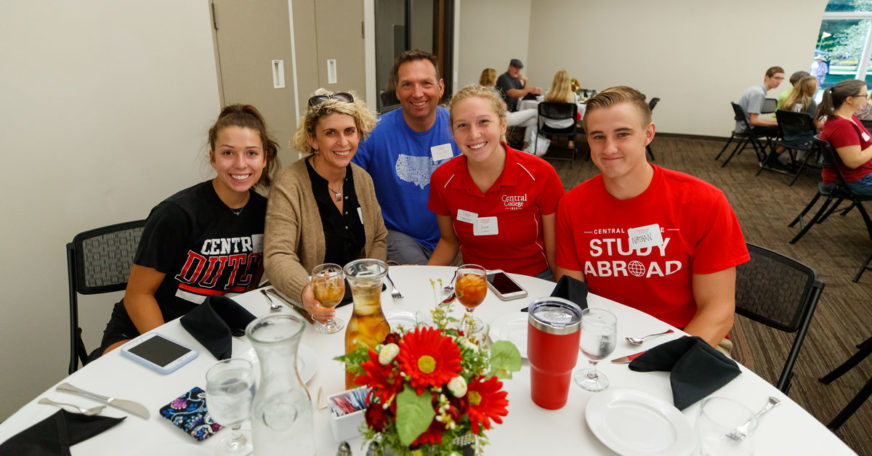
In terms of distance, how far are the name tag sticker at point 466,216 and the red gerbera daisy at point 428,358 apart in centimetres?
131

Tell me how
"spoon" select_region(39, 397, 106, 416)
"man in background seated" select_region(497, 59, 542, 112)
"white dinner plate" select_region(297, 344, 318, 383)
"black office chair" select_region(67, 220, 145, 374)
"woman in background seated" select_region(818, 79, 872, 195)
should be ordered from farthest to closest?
"man in background seated" select_region(497, 59, 542, 112), "woman in background seated" select_region(818, 79, 872, 195), "black office chair" select_region(67, 220, 145, 374), "white dinner plate" select_region(297, 344, 318, 383), "spoon" select_region(39, 397, 106, 416)

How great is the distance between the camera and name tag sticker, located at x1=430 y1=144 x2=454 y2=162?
104 inches

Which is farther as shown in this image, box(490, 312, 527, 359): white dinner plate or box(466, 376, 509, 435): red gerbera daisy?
box(490, 312, 527, 359): white dinner plate

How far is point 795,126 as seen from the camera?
569cm

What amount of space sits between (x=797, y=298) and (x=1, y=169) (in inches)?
114

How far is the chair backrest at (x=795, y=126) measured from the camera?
5.48 metres

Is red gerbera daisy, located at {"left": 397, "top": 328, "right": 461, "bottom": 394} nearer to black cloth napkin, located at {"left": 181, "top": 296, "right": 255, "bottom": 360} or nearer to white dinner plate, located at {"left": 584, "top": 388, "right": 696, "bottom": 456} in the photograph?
white dinner plate, located at {"left": 584, "top": 388, "right": 696, "bottom": 456}

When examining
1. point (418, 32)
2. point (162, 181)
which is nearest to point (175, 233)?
point (162, 181)

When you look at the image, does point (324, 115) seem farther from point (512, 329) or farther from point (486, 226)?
point (512, 329)

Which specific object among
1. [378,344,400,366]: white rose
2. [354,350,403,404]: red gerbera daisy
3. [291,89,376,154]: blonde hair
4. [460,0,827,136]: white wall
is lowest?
[354,350,403,404]: red gerbera daisy

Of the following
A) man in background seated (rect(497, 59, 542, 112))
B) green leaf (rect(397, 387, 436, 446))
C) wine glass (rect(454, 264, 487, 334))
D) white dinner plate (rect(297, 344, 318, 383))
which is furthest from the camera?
man in background seated (rect(497, 59, 542, 112))

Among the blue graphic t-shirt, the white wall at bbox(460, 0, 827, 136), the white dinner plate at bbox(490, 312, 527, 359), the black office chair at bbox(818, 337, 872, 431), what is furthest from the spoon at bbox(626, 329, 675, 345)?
the white wall at bbox(460, 0, 827, 136)

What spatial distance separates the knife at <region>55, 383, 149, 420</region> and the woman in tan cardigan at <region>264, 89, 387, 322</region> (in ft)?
2.40

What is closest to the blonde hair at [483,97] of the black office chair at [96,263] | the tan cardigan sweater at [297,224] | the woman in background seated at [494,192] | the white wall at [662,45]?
the woman in background seated at [494,192]
